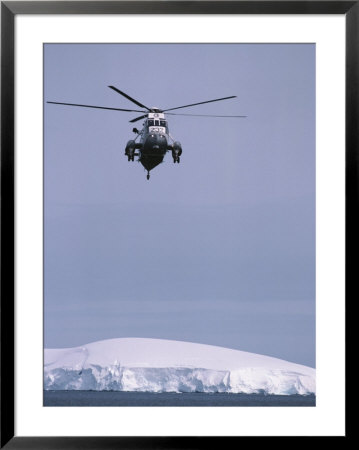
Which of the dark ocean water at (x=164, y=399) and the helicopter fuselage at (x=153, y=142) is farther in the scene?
the helicopter fuselage at (x=153, y=142)

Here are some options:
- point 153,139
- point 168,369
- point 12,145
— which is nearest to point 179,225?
point 153,139

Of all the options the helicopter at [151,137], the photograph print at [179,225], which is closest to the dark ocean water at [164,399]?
the photograph print at [179,225]

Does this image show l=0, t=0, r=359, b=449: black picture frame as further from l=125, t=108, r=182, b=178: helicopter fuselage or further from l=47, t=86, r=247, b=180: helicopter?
l=125, t=108, r=182, b=178: helicopter fuselage

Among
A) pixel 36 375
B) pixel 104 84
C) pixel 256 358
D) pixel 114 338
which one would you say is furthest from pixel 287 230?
pixel 36 375

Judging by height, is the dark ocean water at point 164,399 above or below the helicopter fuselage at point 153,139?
below

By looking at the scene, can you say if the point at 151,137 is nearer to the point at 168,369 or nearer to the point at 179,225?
the point at 179,225

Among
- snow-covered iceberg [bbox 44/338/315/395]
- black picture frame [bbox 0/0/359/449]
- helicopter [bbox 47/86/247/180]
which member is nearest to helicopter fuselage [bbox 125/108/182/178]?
helicopter [bbox 47/86/247/180]

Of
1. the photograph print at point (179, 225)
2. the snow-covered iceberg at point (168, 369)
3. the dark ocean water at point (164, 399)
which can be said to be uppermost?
the photograph print at point (179, 225)

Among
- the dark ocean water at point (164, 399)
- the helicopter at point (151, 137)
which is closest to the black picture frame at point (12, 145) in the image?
the dark ocean water at point (164, 399)

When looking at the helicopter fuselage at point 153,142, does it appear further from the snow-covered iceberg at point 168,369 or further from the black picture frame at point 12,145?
the snow-covered iceberg at point 168,369
